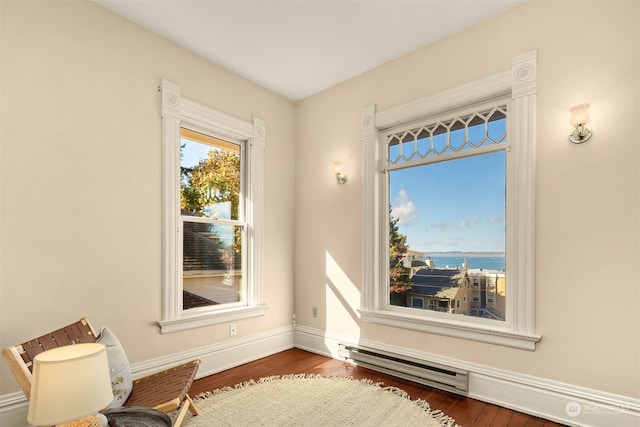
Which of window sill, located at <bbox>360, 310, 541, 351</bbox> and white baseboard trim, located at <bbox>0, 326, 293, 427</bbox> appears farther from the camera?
window sill, located at <bbox>360, 310, 541, 351</bbox>

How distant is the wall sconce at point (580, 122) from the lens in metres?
2.32

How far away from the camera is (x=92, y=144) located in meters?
2.59

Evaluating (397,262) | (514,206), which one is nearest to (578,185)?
(514,206)

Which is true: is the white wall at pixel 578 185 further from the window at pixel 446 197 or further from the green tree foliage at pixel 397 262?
the green tree foliage at pixel 397 262

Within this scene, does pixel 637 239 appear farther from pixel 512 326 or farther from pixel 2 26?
pixel 2 26

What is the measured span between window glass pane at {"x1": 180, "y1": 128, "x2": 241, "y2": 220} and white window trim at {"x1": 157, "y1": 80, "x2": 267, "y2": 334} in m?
0.11

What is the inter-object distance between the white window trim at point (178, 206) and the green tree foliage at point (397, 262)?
4.74 feet

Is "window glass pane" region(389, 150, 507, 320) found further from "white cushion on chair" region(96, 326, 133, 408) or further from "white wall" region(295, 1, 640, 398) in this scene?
"white cushion on chair" region(96, 326, 133, 408)

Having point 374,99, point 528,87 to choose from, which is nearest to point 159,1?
point 374,99

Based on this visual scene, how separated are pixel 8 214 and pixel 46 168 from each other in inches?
14.9

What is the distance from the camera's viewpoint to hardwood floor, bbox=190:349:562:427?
7.94ft

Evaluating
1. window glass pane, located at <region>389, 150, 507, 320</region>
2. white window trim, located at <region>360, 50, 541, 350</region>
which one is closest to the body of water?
window glass pane, located at <region>389, 150, 507, 320</region>

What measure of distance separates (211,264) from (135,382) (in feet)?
4.21

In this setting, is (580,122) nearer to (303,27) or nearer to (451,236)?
(451,236)
